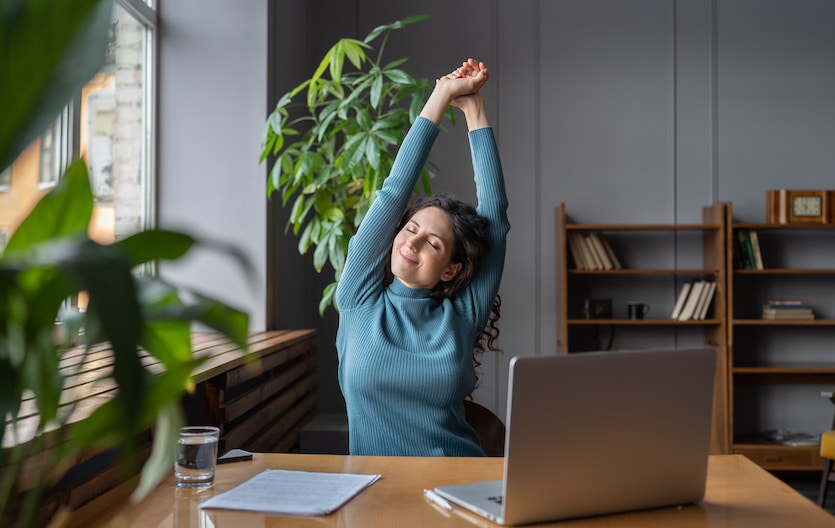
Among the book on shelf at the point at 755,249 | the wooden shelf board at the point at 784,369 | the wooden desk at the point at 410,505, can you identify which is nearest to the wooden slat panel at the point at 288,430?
the wooden desk at the point at 410,505

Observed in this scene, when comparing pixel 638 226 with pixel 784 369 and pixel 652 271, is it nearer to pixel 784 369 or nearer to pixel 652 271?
pixel 652 271

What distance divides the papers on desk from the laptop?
20 cm

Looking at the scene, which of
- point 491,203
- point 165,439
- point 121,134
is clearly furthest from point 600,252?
point 165,439

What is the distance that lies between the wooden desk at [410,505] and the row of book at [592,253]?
328cm

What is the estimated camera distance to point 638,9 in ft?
17.3

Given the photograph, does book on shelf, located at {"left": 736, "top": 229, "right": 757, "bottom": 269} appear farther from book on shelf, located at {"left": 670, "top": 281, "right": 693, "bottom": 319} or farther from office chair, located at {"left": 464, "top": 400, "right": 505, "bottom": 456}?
office chair, located at {"left": 464, "top": 400, "right": 505, "bottom": 456}

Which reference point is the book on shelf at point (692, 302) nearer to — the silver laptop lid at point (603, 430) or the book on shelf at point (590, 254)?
the book on shelf at point (590, 254)

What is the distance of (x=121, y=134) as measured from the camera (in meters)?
3.64

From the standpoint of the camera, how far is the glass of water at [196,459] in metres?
1.46

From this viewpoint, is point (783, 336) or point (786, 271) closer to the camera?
point (786, 271)

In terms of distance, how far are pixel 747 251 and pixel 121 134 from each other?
3460mm

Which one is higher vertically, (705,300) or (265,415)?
(705,300)

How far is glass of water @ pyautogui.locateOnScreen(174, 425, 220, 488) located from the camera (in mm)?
1456

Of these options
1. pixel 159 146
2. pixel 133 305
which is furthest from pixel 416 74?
pixel 133 305
